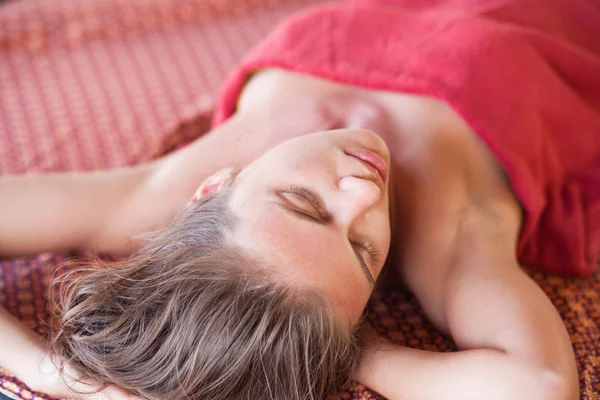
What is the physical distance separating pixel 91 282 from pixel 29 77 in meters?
1.02

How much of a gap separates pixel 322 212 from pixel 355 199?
0.05 m

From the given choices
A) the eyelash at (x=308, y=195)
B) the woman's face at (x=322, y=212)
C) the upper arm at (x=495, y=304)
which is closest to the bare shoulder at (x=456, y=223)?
the upper arm at (x=495, y=304)

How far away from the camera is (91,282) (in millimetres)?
976

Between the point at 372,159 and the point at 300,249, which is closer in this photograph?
the point at 300,249

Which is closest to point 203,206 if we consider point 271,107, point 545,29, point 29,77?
point 271,107

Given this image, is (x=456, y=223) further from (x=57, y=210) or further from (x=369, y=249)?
(x=57, y=210)

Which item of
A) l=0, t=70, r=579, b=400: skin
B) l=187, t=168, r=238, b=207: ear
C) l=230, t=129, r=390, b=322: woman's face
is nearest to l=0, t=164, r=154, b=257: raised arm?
l=0, t=70, r=579, b=400: skin

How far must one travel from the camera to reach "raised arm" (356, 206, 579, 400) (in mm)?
879

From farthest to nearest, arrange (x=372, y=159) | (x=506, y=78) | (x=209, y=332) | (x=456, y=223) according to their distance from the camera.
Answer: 1. (x=506, y=78)
2. (x=456, y=223)
3. (x=372, y=159)
4. (x=209, y=332)

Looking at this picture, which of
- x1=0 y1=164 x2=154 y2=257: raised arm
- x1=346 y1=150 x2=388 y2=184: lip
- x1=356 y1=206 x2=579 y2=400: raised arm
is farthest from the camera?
x1=0 y1=164 x2=154 y2=257: raised arm

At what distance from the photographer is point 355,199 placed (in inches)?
37.0

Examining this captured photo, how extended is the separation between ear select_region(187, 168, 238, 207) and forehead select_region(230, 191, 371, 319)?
4.7 inches

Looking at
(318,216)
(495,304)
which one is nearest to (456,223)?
(495,304)

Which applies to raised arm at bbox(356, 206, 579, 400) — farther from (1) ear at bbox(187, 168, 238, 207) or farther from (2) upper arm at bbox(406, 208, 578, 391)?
(1) ear at bbox(187, 168, 238, 207)
